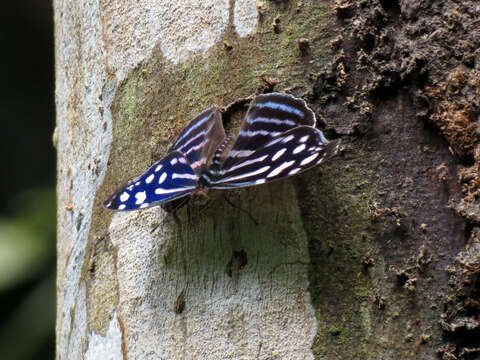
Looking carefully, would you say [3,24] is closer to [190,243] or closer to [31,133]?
[31,133]

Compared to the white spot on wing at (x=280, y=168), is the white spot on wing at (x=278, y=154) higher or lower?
higher

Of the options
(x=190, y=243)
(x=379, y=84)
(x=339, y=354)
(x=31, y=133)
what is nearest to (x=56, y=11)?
(x=190, y=243)

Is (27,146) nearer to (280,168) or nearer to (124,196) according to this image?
(124,196)

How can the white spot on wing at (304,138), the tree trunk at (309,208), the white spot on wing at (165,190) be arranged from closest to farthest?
the tree trunk at (309,208) < the white spot on wing at (304,138) < the white spot on wing at (165,190)

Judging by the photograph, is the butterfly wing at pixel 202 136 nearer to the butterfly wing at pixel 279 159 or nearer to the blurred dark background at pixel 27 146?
the butterfly wing at pixel 279 159

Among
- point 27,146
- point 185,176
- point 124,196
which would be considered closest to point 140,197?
point 124,196

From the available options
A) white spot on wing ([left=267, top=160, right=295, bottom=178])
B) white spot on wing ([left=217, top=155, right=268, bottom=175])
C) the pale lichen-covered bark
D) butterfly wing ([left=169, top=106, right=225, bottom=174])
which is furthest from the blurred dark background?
white spot on wing ([left=267, top=160, right=295, bottom=178])

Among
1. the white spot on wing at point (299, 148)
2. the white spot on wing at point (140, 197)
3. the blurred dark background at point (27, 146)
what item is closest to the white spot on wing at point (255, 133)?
the white spot on wing at point (299, 148)
